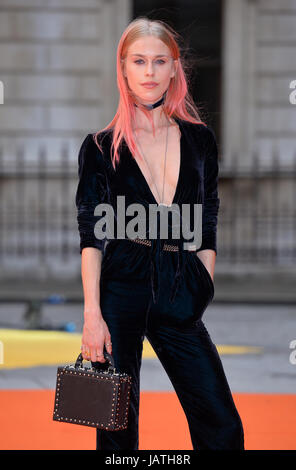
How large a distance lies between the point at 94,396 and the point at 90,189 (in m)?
0.69

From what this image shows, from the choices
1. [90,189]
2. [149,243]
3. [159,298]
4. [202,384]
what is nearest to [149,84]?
[90,189]

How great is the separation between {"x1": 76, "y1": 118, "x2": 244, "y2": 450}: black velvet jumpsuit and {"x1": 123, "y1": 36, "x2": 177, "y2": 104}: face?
190 millimetres

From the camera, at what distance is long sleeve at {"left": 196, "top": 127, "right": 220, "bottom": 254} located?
2908 mm

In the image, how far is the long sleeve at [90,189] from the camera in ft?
9.28

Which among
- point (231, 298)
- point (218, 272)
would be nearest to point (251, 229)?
point (218, 272)

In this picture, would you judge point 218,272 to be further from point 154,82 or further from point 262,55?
point 154,82

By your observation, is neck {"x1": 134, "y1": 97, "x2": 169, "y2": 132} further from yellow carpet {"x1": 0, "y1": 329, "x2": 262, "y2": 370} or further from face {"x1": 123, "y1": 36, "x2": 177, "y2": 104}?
yellow carpet {"x1": 0, "y1": 329, "x2": 262, "y2": 370}

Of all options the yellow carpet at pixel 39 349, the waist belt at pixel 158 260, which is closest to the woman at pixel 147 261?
the waist belt at pixel 158 260

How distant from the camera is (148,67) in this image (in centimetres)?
281

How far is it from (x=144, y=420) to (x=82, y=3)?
1008 cm

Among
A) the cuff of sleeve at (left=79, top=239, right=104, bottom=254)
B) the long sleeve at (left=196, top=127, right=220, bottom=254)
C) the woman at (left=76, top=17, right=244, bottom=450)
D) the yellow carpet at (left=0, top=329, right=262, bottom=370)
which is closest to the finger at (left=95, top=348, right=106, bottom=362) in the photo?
the woman at (left=76, top=17, right=244, bottom=450)

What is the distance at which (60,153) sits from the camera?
13.5 metres

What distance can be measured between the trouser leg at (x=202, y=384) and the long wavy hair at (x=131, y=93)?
24.3 inches
